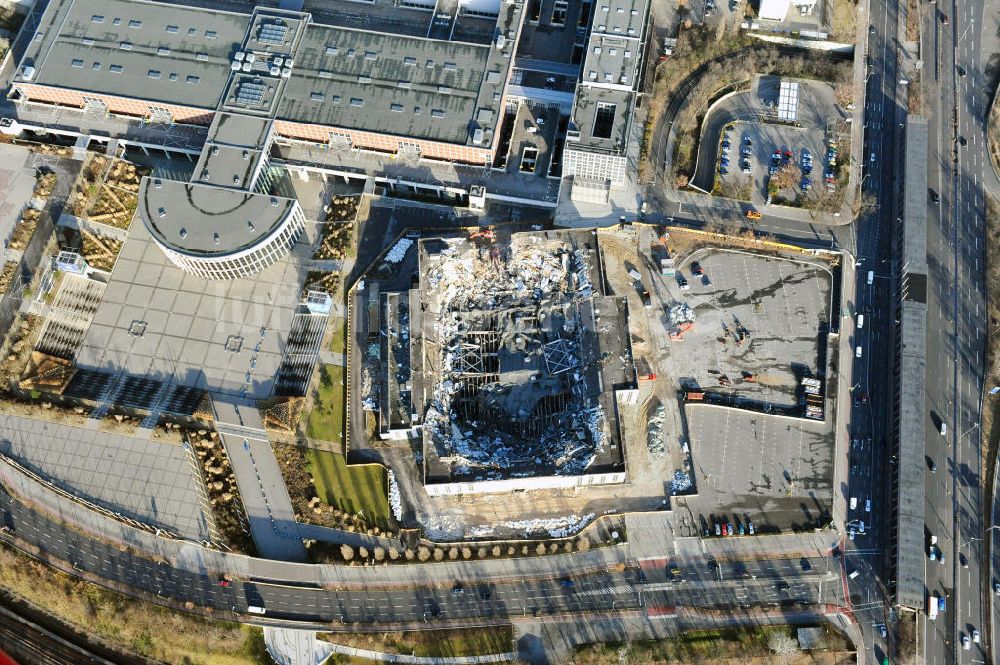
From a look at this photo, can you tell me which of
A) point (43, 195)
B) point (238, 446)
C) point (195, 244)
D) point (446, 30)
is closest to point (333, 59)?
point (446, 30)

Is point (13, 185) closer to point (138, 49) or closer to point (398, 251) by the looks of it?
point (138, 49)

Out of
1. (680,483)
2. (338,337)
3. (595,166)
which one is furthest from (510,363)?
(595,166)

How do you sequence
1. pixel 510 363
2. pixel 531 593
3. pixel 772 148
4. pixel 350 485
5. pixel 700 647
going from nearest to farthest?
pixel 700 647, pixel 531 593, pixel 350 485, pixel 510 363, pixel 772 148

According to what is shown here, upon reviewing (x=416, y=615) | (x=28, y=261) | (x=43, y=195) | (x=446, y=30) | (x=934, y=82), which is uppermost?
(x=934, y=82)

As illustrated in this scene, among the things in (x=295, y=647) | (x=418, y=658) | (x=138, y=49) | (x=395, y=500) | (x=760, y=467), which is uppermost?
(x=138, y=49)

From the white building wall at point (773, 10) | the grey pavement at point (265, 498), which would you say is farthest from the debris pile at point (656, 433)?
the white building wall at point (773, 10)

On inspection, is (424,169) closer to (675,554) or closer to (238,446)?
(238,446)
